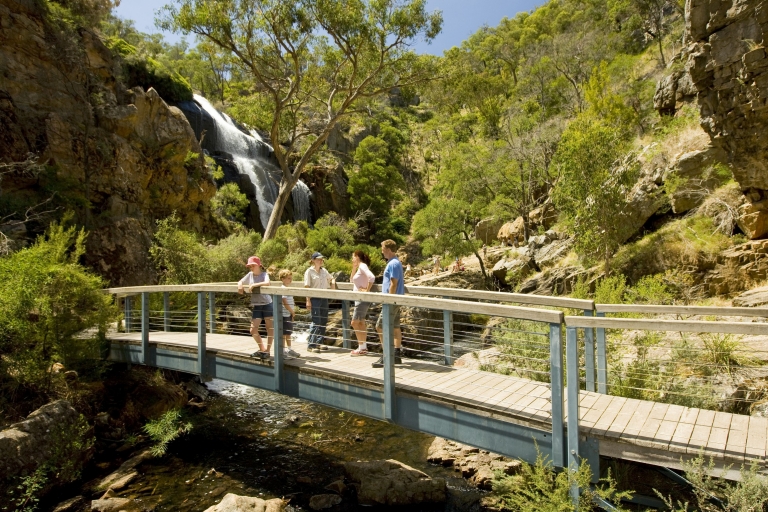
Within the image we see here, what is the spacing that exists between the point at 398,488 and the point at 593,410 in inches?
116

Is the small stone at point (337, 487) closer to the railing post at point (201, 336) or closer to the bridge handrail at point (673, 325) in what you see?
the railing post at point (201, 336)

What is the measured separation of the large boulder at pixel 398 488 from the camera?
20.6 feet

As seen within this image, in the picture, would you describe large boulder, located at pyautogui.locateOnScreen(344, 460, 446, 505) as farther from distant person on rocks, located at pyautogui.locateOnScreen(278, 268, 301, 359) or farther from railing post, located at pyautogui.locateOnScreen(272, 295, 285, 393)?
distant person on rocks, located at pyautogui.locateOnScreen(278, 268, 301, 359)

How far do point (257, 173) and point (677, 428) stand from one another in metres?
27.5

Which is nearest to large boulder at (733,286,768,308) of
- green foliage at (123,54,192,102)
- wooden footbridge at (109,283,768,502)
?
wooden footbridge at (109,283,768,502)

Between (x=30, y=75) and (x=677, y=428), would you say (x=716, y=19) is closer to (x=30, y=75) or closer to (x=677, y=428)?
(x=677, y=428)

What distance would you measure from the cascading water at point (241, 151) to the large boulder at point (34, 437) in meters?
20.9

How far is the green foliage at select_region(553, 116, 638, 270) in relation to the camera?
17.3 m

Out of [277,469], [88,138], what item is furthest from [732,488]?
[88,138]

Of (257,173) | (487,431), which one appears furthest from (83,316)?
(257,173)

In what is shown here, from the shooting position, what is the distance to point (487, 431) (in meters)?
4.76

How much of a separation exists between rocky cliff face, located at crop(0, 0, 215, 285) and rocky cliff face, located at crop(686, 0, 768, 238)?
17065mm

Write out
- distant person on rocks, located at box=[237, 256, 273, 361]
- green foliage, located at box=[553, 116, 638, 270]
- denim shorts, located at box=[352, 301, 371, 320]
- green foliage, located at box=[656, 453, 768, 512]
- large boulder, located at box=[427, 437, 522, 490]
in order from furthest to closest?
green foliage, located at box=[553, 116, 638, 270] → distant person on rocks, located at box=[237, 256, 273, 361] → large boulder, located at box=[427, 437, 522, 490] → denim shorts, located at box=[352, 301, 371, 320] → green foliage, located at box=[656, 453, 768, 512]

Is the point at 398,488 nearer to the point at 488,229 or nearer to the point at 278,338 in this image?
the point at 278,338
